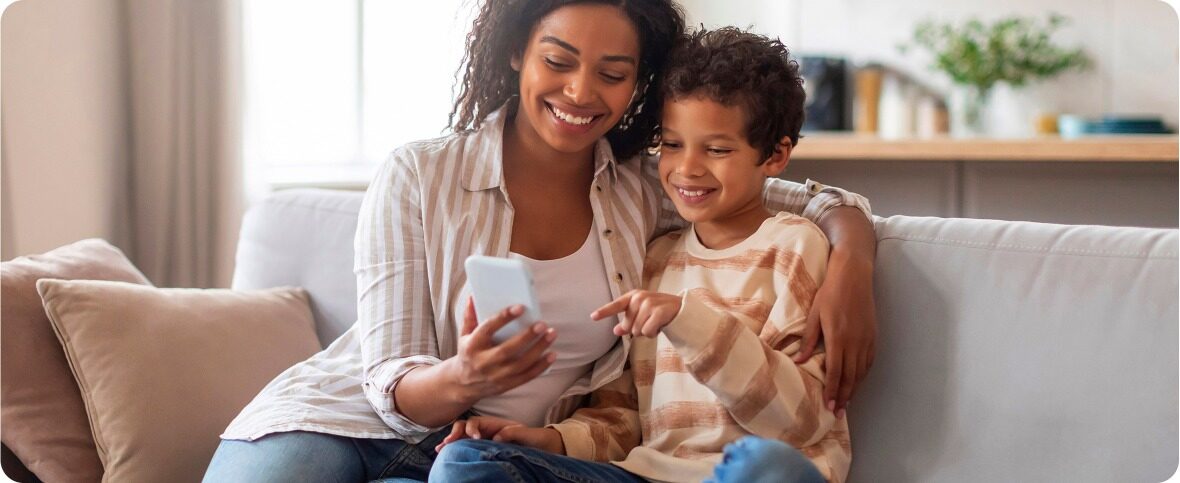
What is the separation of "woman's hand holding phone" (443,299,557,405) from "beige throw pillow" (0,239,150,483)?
0.80 metres

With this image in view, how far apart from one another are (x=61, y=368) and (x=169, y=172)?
5.01 ft

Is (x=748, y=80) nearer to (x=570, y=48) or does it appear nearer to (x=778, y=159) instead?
(x=778, y=159)

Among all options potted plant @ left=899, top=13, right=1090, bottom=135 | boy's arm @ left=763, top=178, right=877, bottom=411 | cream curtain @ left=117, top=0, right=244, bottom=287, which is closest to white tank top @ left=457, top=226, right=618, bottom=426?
boy's arm @ left=763, top=178, right=877, bottom=411

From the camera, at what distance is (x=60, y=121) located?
296cm

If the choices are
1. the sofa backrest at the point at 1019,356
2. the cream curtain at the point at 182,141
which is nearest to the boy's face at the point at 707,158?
the sofa backrest at the point at 1019,356

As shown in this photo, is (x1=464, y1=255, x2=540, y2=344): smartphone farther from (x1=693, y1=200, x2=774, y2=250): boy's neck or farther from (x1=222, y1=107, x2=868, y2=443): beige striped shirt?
(x1=693, y1=200, x2=774, y2=250): boy's neck

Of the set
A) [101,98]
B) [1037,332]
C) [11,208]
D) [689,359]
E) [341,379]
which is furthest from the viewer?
[101,98]

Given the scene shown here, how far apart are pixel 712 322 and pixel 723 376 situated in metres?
0.07

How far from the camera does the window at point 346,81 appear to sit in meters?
4.03

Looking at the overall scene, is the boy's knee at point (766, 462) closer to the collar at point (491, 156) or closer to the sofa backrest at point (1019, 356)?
→ the sofa backrest at point (1019, 356)

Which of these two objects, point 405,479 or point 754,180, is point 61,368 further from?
point 754,180

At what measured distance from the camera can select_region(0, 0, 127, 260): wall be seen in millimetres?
2803

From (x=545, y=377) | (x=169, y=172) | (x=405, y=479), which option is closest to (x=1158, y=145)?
(x=545, y=377)

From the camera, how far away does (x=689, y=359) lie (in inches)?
54.7
